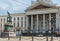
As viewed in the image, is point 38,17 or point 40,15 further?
point 40,15

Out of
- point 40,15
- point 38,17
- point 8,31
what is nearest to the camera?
point 8,31

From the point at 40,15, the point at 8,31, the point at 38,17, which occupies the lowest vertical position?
the point at 8,31

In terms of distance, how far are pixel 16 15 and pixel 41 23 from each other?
14182 millimetres

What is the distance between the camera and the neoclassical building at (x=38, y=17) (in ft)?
304

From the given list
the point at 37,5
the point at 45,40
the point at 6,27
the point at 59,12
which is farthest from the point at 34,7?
the point at 45,40

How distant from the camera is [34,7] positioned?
99.6 meters

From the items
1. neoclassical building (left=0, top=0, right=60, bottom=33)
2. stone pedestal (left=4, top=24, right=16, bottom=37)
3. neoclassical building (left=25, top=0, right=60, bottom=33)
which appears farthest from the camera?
neoclassical building (left=25, top=0, right=60, bottom=33)

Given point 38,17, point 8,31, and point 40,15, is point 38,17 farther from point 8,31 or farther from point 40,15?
point 8,31

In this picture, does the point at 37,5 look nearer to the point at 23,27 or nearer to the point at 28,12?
the point at 28,12

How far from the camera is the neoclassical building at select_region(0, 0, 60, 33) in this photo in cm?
9275

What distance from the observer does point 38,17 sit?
98.0m

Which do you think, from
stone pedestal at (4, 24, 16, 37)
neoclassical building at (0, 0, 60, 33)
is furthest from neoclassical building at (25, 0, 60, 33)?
stone pedestal at (4, 24, 16, 37)

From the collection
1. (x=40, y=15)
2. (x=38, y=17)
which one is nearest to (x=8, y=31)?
(x=38, y=17)

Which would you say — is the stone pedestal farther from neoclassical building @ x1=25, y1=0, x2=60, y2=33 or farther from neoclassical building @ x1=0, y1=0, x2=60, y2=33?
neoclassical building @ x1=25, y1=0, x2=60, y2=33
